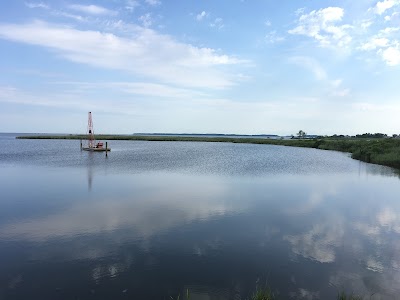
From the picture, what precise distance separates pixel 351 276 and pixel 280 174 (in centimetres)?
2505

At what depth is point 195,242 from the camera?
1276 cm

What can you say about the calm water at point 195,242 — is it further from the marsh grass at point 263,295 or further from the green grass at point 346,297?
the marsh grass at point 263,295

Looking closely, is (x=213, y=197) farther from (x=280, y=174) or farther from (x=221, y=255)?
(x=280, y=174)

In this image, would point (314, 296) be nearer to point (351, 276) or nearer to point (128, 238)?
point (351, 276)

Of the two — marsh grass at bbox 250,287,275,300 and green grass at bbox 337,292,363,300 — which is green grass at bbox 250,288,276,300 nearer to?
marsh grass at bbox 250,287,275,300

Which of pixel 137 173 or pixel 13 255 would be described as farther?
pixel 137 173

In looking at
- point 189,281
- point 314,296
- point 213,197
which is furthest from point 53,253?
point 213,197

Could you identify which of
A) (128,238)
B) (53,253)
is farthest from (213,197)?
(53,253)

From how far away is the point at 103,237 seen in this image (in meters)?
13.3

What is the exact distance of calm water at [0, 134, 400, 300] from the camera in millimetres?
9188

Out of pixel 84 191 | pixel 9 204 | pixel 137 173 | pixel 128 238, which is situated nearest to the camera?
pixel 128 238

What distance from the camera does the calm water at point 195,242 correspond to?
9188 millimetres

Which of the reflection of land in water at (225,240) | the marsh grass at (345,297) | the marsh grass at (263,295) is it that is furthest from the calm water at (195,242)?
the marsh grass at (263,295)

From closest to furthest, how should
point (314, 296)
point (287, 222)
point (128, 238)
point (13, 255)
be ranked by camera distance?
point (314, 296) → point (13, 255) → point (128, 238) → point (287, 222)
